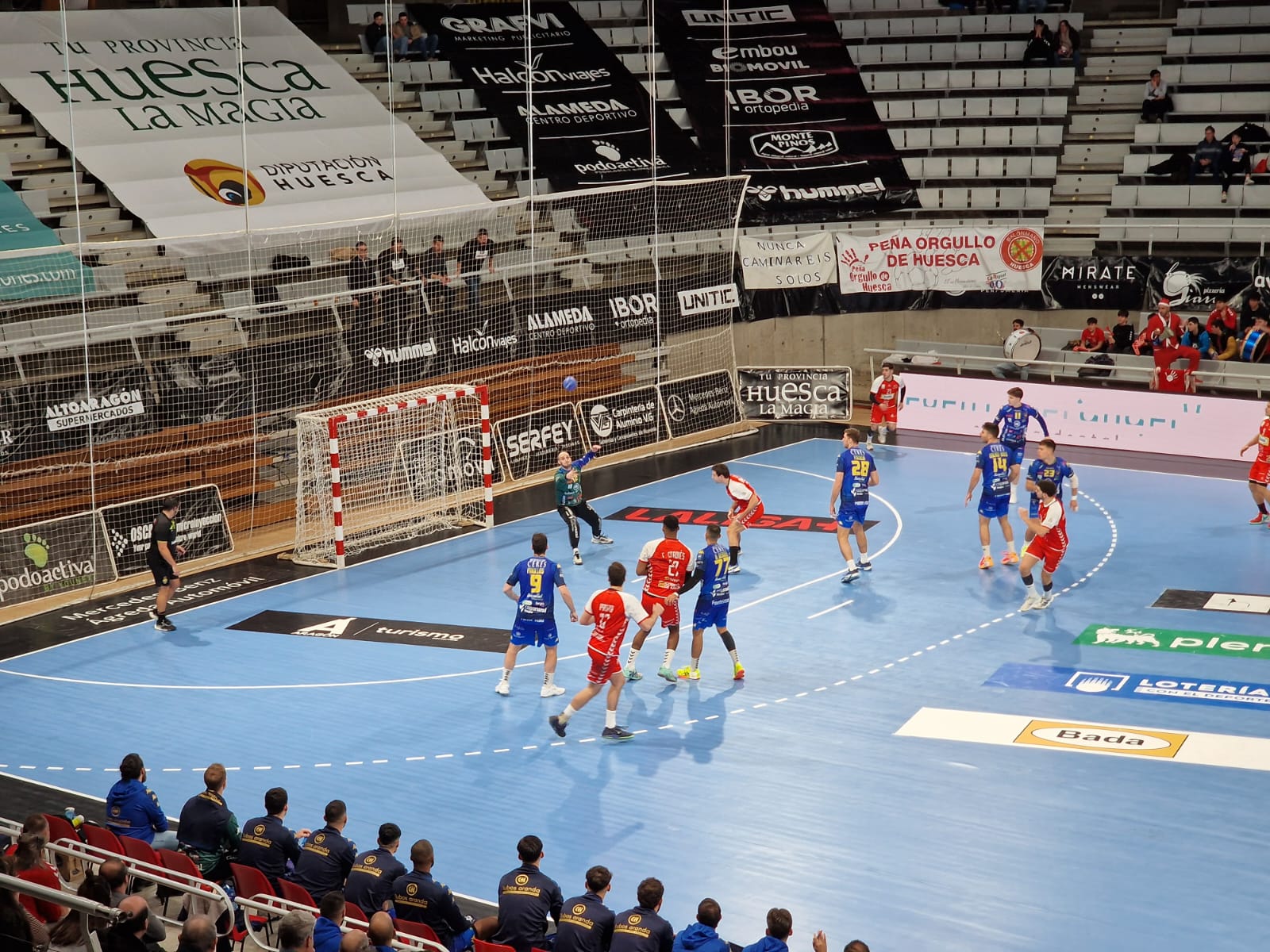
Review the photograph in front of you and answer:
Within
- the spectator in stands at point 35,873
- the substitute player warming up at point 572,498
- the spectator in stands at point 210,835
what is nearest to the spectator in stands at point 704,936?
the spectator in stands at point 210,835

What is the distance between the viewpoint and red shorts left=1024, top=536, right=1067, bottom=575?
67.6 ft

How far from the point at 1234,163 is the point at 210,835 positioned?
95.1 feet

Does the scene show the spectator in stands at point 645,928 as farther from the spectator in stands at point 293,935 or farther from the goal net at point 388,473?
the goal net at point 388,473

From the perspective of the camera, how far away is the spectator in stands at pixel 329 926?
1057cm

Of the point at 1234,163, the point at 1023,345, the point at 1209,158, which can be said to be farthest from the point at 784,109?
the point at 1234,163

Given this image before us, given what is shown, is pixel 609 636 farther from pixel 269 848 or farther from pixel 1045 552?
pixel 1045 552

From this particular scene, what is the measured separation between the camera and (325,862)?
1210cm

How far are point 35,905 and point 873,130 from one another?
3094 cm

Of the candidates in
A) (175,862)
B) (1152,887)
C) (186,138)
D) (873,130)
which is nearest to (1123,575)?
(1152,887)

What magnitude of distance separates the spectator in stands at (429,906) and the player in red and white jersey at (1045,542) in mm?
11224

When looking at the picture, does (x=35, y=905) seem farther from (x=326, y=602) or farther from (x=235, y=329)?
(x=235, y=329)

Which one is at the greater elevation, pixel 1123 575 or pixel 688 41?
pixel 688 41

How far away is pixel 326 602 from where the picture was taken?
22219 millimetres

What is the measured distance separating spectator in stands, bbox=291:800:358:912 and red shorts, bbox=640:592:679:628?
611 centimetres
